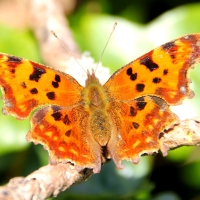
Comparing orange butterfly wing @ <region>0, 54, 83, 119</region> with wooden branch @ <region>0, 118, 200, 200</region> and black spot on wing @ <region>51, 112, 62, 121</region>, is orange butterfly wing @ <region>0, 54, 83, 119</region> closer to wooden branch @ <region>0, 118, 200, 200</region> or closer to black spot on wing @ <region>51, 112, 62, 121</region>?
black spot on wing @ <region>51, 112, 62, 121</region>

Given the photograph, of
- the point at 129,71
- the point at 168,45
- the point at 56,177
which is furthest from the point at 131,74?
the point at 56,177

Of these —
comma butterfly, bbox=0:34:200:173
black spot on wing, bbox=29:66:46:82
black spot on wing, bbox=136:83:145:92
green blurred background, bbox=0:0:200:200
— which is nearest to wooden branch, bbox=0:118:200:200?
comma butterfly, bbox=0:34:200:173

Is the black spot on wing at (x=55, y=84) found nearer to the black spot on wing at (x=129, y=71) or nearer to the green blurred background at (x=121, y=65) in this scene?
the black spot on wing at (x=129, y=71)

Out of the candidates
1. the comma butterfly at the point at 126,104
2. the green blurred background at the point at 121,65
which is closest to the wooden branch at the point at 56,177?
the comma butterfly at the point at 126,104

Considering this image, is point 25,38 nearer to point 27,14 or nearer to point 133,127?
point 27,14

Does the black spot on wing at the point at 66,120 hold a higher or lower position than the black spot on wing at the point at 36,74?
lower

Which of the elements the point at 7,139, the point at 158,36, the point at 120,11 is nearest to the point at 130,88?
the point at 7,139
